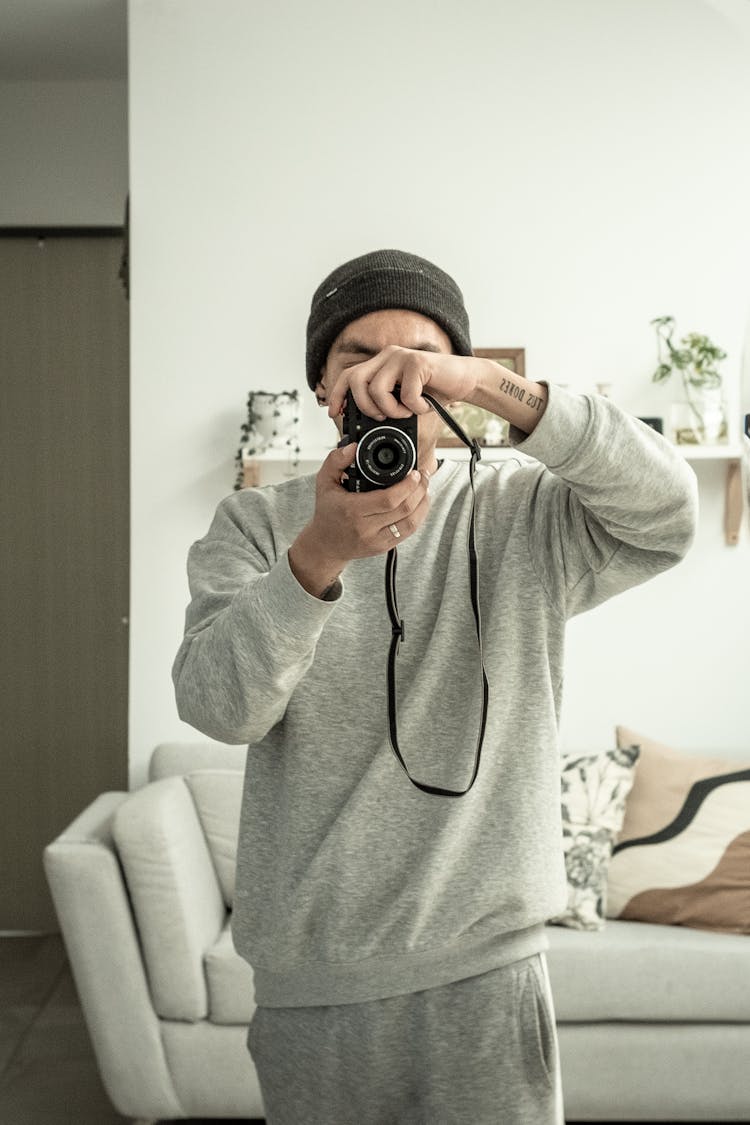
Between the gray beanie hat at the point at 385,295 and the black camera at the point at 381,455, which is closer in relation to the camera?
the black camera at the point at 381,455

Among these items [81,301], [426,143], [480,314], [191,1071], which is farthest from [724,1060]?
[81,301]

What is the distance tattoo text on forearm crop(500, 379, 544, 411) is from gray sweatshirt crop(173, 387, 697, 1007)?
1 centimetres

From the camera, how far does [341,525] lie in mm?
859

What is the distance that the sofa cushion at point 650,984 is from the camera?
2.18 metres

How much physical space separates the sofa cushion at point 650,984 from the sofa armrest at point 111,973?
2.67ft

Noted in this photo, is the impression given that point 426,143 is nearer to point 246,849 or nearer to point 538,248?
point 538,248

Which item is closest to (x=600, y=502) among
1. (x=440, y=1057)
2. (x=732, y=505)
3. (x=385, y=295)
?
(x=385, y=295)

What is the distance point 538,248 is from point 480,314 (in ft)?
0.73

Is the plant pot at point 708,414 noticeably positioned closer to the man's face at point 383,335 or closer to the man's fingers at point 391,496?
the man's face at point 383,335

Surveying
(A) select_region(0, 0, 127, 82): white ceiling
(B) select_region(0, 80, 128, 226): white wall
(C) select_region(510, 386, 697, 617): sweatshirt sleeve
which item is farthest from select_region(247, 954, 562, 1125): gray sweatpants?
(B) select_region(0, 80, 128, 226): white wall

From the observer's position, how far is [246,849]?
3.34 feet

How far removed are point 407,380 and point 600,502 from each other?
193 mm

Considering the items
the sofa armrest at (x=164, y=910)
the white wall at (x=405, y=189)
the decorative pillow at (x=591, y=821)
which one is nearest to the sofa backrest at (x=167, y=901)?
the sofa armrest at (x=164, y=910)

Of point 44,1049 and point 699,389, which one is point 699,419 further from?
point 44,1049
